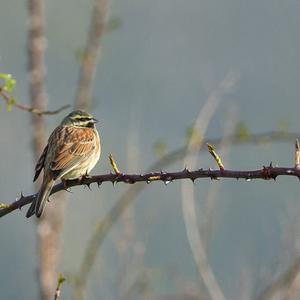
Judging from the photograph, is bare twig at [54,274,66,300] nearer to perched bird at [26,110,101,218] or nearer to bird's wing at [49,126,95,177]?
perched bird at [26,110,101,218]

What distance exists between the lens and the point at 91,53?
15484mm

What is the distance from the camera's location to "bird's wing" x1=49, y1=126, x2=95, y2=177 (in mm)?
8414

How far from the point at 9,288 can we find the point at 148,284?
388 centimetres

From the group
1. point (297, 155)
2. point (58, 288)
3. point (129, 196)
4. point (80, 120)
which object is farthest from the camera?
point (129, 196)

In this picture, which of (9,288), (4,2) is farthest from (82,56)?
(4,2)

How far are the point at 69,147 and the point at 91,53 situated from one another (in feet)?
22.2

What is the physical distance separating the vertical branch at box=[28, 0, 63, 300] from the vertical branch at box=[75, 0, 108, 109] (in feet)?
2.29

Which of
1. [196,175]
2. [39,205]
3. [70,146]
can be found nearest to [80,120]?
[70,146]

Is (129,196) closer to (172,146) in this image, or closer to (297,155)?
(297,155)

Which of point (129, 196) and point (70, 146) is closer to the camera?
point (70, 146)

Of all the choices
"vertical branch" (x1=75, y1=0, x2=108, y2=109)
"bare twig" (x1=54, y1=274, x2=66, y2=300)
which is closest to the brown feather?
"bare twig" (x1=54, y1=274, x2=66, y2=300)

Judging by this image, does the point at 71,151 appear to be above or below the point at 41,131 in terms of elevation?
below

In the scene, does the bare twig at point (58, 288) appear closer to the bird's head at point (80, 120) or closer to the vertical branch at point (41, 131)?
the bird's head at point (80, 120)

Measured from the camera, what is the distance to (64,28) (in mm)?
46125
